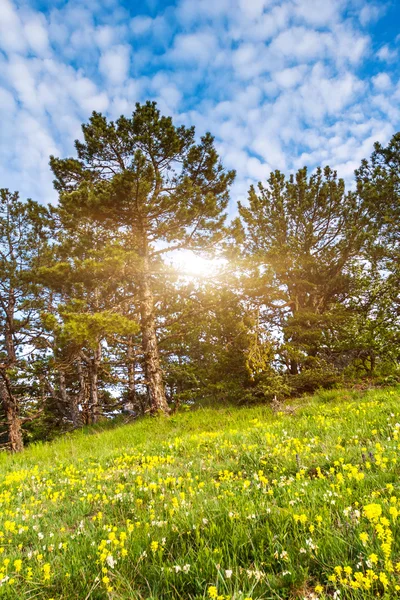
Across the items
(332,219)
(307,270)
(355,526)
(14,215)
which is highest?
(14,215)

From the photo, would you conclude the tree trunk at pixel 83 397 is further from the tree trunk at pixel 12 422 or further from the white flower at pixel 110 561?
the white flower at pixel 110 561

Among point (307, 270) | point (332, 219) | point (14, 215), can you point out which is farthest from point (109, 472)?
point (14, 215)

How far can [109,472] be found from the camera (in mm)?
5098

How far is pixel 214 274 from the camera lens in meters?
12.4

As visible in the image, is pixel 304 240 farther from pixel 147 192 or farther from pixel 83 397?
pixel 83 397

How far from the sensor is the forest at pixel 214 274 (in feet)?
35.6

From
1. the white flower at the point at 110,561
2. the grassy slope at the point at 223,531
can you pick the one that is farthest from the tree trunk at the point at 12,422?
the white flower at the point at 110,561

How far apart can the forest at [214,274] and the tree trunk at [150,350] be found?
0.05m

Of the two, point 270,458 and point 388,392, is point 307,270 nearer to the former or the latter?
point 388,392

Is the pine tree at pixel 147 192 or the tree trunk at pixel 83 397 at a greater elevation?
the pine tree at pixel 147 192

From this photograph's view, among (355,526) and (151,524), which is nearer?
(355,526)

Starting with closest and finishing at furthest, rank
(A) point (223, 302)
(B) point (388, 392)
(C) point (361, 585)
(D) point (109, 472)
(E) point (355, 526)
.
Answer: (C) point (361, 585) → (E) point (355, 526) → (D) point (109, 472) → (B) point (388, 392) → (A) point (223, 302)

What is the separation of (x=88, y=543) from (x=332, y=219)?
1587cm

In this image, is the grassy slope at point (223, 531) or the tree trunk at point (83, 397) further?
the tree trunk at point (83, 397)
